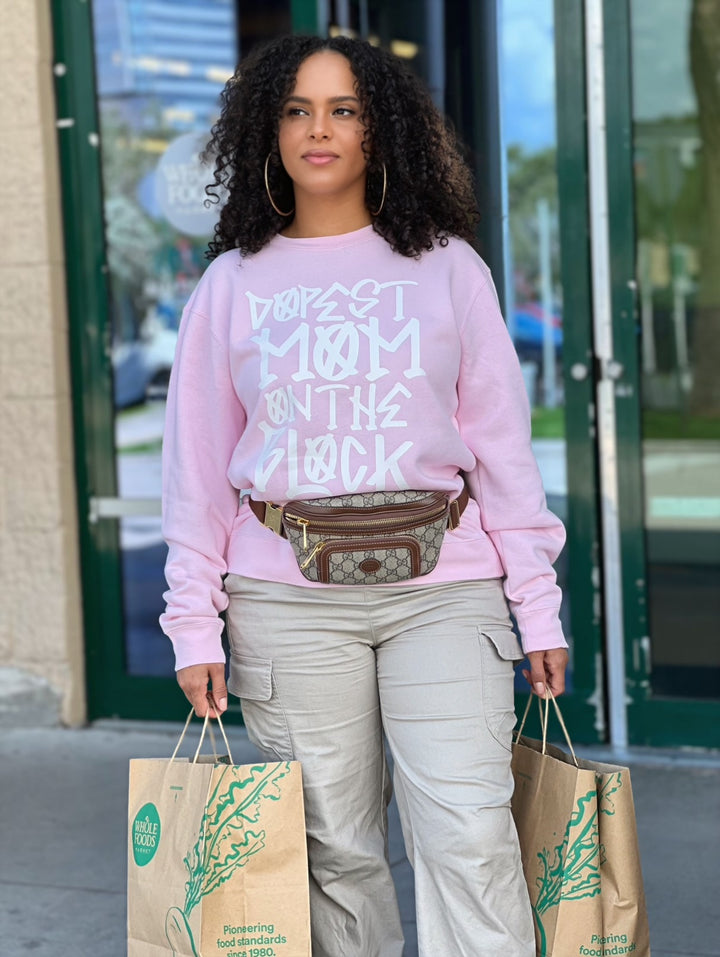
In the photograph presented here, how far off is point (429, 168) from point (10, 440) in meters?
2.65

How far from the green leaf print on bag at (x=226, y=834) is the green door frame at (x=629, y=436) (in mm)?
2258

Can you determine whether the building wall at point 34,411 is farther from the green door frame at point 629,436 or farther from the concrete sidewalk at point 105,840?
the green door frame at point 629,436

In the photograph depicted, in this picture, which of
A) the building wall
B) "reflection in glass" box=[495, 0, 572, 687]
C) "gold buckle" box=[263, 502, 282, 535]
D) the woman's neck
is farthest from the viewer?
the building wall

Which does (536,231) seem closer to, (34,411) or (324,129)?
(34,411)

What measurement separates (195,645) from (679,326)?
2.57m

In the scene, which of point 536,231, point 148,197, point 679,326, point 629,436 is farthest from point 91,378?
point 679,326

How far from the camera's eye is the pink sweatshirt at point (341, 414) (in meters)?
2.37

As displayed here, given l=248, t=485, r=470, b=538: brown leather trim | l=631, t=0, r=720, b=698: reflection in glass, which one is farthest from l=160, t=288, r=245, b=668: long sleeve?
l=631, t=0, r=720, b=698: reflection in glass

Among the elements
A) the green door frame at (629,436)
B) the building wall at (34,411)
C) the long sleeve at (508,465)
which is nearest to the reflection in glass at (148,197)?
the building wall at (34,411)

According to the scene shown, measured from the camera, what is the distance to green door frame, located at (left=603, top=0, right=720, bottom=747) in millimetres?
4254

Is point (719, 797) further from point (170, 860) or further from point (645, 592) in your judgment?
point (170, 860)

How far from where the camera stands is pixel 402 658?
2.43 meters

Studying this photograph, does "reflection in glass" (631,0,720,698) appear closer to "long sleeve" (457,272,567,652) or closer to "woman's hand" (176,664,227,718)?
"long sleeve" (457,272,567,652)

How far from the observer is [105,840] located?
153 inches
